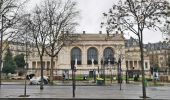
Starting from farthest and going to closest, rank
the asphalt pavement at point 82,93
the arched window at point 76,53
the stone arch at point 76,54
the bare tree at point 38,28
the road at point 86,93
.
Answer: the arched window at point 76,53 < the stone arch at point 76,54 < the bare tree at point 38,28 < the road at point 86,93 < the asphalt pavement at point 82,93

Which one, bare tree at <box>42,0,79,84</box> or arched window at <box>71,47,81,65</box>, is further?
arched window at <box>71,47,81,65</box>

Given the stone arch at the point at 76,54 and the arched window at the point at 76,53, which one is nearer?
the stone arch at the point at 76,54

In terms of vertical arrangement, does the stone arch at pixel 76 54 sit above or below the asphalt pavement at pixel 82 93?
above

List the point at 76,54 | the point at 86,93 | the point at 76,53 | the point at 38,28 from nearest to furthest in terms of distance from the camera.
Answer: the point at 86,93
the point at 38,28
the point at 76,54
the point at 76,53

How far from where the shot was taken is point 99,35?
153m

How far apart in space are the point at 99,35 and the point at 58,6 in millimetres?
93651

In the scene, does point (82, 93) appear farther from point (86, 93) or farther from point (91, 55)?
point (91, 55)

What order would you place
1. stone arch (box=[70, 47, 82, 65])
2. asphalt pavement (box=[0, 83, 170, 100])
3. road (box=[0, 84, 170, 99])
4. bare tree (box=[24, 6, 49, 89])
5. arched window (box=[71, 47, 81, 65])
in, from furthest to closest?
1. arched window (box=[71, 47, 81, 65])
2. stone arch (box=[70, 47, 82, 65])
3. bare tree (box=[24, 6, 49, 89])
4. road (box=[0, 84, 170, 99])
5. asphalt pavement (box=[0, 83, 170, 100])

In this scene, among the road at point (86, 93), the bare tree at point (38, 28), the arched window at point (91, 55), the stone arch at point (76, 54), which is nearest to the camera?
the road at point (86, 93)

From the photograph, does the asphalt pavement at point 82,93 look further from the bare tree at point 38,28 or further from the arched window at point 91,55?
the arched window at point 91,55

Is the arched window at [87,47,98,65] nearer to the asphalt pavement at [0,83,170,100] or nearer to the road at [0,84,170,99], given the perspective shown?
the asphalt pavement at [0,83,170,100]

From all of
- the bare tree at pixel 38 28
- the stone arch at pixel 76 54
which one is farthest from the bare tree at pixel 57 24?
the stone arch at pixel 76 54

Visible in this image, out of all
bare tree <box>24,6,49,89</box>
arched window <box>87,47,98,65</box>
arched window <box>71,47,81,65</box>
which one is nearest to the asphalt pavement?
bare tree <box>24,6,49,89</box>

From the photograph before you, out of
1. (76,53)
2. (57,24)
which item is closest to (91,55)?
(76,53)
